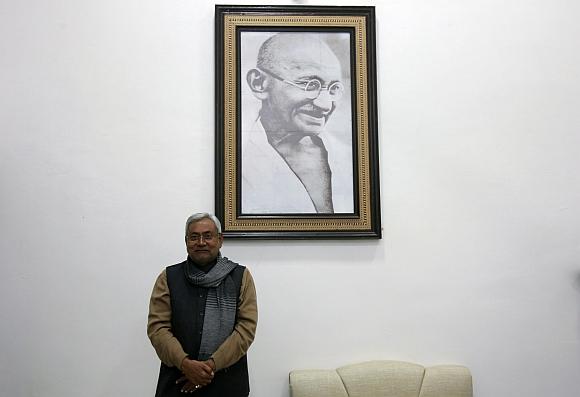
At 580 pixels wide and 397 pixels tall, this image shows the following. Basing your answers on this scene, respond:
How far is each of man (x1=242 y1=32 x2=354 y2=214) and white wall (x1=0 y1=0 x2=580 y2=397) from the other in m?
0.22

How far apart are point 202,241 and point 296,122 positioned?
101 centimetres

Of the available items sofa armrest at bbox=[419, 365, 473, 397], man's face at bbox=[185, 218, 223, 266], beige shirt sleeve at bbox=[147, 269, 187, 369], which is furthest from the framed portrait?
sofa armrest at bbox=[419, 365, 473, 397]

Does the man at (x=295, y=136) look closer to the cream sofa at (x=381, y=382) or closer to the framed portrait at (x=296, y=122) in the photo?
the framed portrait at (x=296, y=122)

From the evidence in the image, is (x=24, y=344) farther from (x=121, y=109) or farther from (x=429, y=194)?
(x=429, y=194)

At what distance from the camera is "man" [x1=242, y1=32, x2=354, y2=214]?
3.36 m

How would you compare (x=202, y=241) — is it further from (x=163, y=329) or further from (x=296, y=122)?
(x=296, y=122)

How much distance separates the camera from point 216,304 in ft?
8.86

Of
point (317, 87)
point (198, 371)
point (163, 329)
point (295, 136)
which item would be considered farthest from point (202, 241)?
point (317, 87)

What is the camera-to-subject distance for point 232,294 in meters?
2.73

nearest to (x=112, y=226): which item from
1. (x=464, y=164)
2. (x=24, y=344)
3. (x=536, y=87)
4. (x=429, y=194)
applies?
(x=24, y=344)

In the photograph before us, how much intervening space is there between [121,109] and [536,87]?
7.66 ft

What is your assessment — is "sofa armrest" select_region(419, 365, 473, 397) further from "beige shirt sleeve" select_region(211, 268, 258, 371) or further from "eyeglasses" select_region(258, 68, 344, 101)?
"eyeglasses" select_region(258, 68, 344, 101)

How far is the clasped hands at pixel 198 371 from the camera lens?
8.43ft

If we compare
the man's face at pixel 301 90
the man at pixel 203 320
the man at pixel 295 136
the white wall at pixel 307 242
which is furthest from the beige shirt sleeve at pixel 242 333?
the man's face at pixel 301 90
